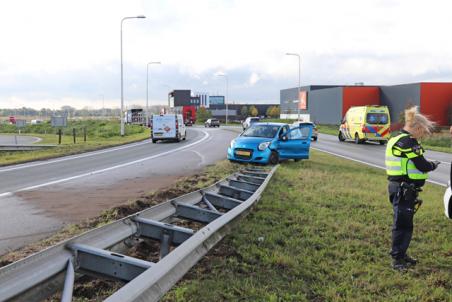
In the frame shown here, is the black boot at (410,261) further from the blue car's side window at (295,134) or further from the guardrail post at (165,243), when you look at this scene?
the blue car's side window at (295,134)

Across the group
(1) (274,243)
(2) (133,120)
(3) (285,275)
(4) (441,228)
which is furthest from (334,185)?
(2) (133,120)

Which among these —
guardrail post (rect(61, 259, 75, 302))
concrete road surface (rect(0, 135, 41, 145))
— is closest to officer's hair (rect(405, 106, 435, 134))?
guardrail post (rect(61, 259, 75, 302))

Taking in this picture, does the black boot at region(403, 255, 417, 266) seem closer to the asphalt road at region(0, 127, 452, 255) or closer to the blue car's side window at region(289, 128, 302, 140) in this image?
the asphalt road at region(0, 127, 452, 255)

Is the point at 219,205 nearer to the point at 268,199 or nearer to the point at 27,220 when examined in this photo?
the point at 268,199

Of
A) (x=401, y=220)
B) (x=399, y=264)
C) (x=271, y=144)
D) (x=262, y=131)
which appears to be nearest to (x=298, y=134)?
(x=262, y=131)

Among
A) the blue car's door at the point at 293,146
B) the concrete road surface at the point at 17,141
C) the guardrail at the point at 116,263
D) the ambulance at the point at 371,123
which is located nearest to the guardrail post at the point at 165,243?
the guardrail at the point at 116,263

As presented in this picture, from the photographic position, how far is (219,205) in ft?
22.6

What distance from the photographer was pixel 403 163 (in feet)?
15.8

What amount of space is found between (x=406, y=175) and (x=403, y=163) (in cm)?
13

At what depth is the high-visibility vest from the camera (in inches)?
187

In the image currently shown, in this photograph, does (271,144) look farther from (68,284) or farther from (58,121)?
(58,121)

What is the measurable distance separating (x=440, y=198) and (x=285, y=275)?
6.32 m

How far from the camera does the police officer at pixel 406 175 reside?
4755mm

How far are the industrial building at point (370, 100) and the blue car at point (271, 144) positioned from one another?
75.8 feet
